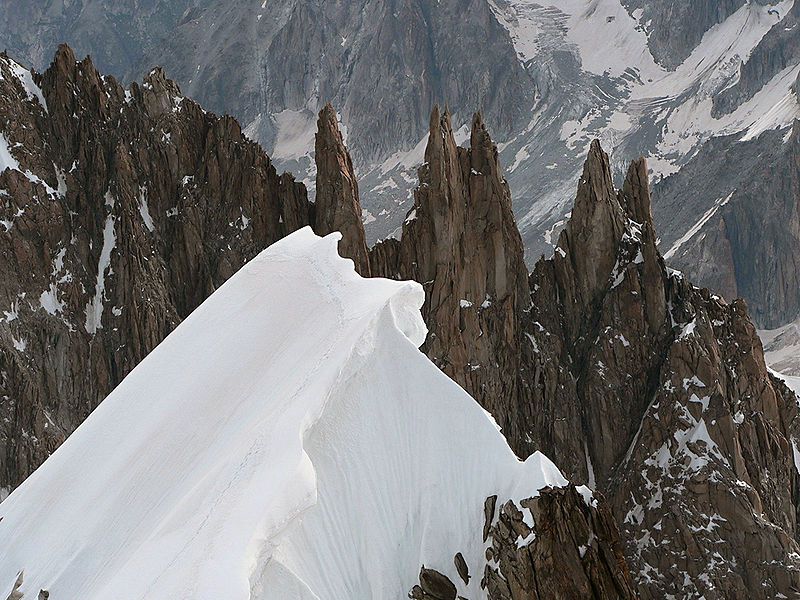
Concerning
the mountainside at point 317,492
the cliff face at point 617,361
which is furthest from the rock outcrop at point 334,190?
the mountainside at point 317,492

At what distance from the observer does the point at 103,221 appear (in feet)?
189

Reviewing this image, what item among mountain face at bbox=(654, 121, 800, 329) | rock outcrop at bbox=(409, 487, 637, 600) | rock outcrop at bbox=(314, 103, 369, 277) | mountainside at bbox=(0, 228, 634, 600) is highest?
mountain face at bbox=(654, 121, 800, 329)

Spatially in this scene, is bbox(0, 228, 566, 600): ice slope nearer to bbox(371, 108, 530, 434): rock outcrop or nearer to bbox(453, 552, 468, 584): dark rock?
bbox(453, 552, 468, 584): dark rock

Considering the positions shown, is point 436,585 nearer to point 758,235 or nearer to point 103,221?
point 103,221

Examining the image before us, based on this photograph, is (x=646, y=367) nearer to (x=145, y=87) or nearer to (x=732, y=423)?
(x=732, y=423)

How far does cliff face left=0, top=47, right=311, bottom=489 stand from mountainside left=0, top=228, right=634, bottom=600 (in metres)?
35.9

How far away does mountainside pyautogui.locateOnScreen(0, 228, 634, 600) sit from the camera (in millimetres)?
12984

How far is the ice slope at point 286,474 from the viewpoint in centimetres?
1273

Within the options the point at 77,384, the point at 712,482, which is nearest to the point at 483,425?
the point at 712,482

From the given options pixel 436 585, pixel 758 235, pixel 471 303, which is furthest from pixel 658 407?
pixel 758 235

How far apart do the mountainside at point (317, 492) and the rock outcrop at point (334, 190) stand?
126ft

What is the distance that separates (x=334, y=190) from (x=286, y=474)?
4543 cm

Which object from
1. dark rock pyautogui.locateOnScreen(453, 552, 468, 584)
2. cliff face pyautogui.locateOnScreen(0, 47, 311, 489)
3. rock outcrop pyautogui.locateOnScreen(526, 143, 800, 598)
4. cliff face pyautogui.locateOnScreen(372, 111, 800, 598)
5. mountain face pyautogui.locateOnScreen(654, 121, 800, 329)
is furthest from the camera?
mountain face pyautogui.locateOnScreen(654, 121, 800, 329)

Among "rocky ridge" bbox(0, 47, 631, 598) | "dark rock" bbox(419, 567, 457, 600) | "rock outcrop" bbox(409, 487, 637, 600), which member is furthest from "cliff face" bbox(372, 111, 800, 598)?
"dark rock" bbox(419, 567, 457, 600)
